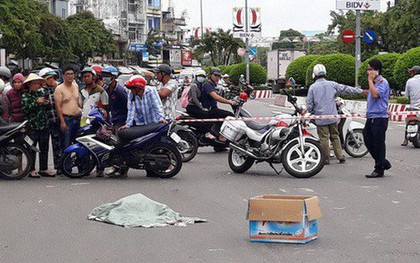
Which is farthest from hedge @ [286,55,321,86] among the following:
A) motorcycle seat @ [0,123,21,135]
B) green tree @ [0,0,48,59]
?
motorcycle seat @ [0,123,21,135]

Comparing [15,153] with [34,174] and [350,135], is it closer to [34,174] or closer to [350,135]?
[34,174]

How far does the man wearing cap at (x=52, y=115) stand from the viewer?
14156mm

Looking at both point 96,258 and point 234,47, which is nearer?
point 96,258

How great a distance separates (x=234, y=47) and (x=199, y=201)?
8959 centimetres

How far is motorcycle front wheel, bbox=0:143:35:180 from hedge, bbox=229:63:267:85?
56.6 metres

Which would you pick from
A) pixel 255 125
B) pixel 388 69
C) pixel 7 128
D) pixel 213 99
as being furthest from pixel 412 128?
pixel 388 69

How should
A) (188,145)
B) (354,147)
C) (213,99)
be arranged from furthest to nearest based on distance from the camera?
1. (213,99)
2. (354,147)
3. (188,145)

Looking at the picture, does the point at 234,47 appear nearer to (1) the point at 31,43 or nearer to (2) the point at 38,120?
(1) the point at 31,43

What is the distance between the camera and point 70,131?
1433cm

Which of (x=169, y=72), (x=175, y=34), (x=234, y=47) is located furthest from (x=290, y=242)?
(x=175, y=34)

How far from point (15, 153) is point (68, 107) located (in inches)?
47.8

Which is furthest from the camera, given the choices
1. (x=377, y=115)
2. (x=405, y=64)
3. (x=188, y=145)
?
(x=405, y=64)

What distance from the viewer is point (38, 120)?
14039mm

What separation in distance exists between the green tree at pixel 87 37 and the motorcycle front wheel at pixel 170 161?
56.1 m
